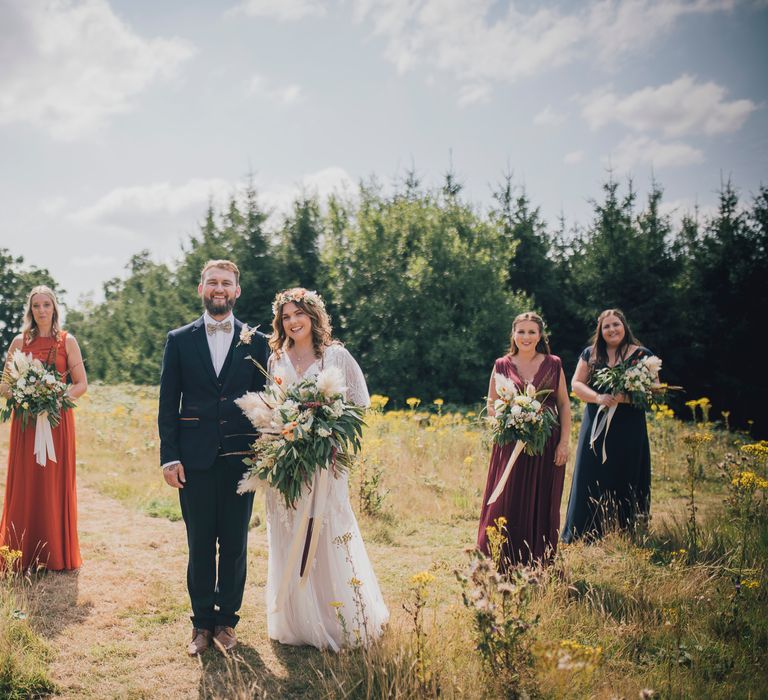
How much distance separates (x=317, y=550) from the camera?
13.5 feet

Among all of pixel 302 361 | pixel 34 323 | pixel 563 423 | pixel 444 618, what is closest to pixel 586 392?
pixel 563 423

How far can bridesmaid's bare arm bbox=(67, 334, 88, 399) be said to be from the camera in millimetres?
5762

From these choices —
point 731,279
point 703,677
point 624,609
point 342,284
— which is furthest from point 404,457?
point 731,279

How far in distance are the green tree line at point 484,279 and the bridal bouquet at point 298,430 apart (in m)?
14.5

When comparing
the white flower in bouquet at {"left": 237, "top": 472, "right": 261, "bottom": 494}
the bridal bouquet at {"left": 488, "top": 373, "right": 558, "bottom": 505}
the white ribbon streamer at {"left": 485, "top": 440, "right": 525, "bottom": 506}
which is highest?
the bridal bouquet at {"left": 488, "top": 373, "right": 558, "bottom": 505}

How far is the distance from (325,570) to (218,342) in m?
1.83

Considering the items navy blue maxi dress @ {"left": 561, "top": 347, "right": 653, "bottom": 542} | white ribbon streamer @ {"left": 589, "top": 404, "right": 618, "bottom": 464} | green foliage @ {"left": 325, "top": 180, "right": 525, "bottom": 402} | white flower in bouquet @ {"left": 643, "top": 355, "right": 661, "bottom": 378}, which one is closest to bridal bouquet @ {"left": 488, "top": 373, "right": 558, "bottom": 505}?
white ribbon streamer @ {"left": 589, "top": 404, "right": 618, "bottom": 464}

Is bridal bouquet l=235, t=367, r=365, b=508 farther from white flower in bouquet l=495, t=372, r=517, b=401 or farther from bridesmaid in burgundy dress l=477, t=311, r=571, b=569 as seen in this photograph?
bridesmaid in burgundy dress l=477, t=311, r=571, b=569

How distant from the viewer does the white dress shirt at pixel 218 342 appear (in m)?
4.24

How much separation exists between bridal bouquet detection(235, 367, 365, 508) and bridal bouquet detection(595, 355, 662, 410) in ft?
11.6

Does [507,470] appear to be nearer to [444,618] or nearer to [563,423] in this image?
[563,423]

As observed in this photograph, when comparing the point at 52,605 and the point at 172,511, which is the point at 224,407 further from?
the point at 172,511

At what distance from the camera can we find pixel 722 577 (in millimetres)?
4824

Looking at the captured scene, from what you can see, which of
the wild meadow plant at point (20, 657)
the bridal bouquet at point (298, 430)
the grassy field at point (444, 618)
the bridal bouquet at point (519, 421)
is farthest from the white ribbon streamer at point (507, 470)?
the wild meadow plant at point (20, 657)
